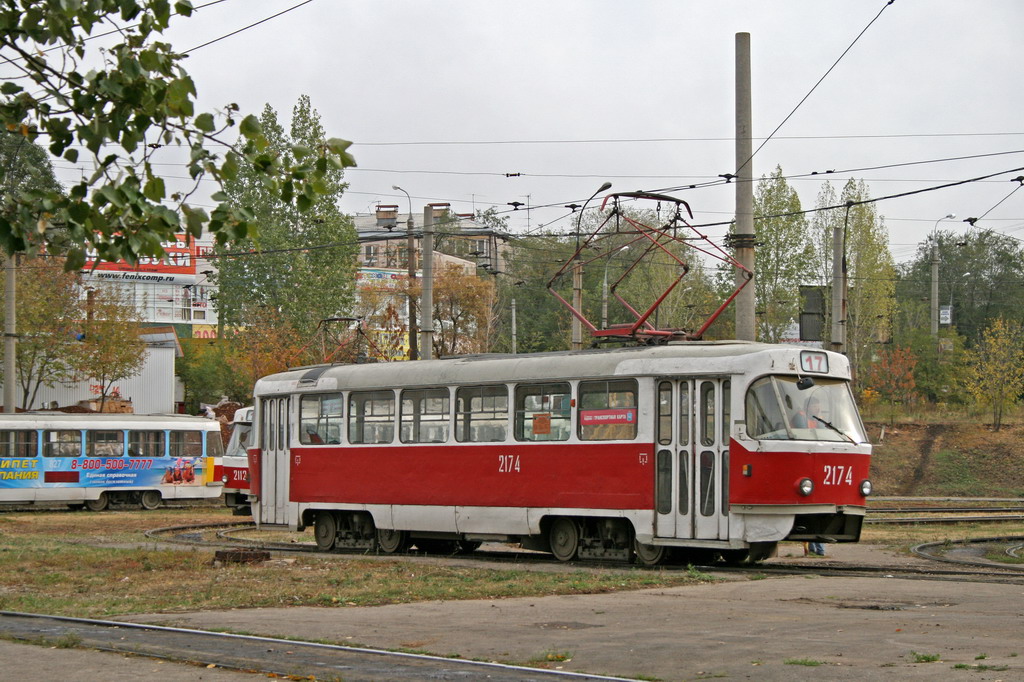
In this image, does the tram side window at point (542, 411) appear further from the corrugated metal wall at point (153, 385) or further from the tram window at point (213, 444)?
the corrugated metal wall at point (153, 385)

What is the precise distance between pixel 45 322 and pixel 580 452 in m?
42.7

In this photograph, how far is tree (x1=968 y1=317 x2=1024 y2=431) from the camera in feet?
166

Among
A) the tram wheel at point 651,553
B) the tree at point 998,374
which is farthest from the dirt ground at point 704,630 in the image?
the tree at point 998,374

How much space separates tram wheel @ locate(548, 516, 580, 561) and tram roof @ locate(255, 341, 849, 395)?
211cm

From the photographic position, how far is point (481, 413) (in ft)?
64.8

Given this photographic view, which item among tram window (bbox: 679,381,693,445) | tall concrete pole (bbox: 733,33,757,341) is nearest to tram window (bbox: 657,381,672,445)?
tram window (bbox: 679,381,693,445)

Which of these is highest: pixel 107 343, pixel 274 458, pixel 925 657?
pixel 107 343

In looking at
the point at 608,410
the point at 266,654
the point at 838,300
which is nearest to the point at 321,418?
the point at 608,410

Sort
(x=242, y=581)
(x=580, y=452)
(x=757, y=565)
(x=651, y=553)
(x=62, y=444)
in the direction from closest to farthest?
(x=242, y=581) → (x=651, y=553) → (x=757, y=565) → (x=580, y=452) → (x=62, y=444)

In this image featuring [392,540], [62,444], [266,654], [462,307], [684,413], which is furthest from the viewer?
[462,307]

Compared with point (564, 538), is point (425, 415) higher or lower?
higher

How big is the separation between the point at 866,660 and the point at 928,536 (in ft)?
48.8

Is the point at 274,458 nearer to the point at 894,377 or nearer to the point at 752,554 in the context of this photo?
the point at 752,554

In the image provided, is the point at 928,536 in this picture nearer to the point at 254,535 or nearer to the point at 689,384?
the point at 689,384
